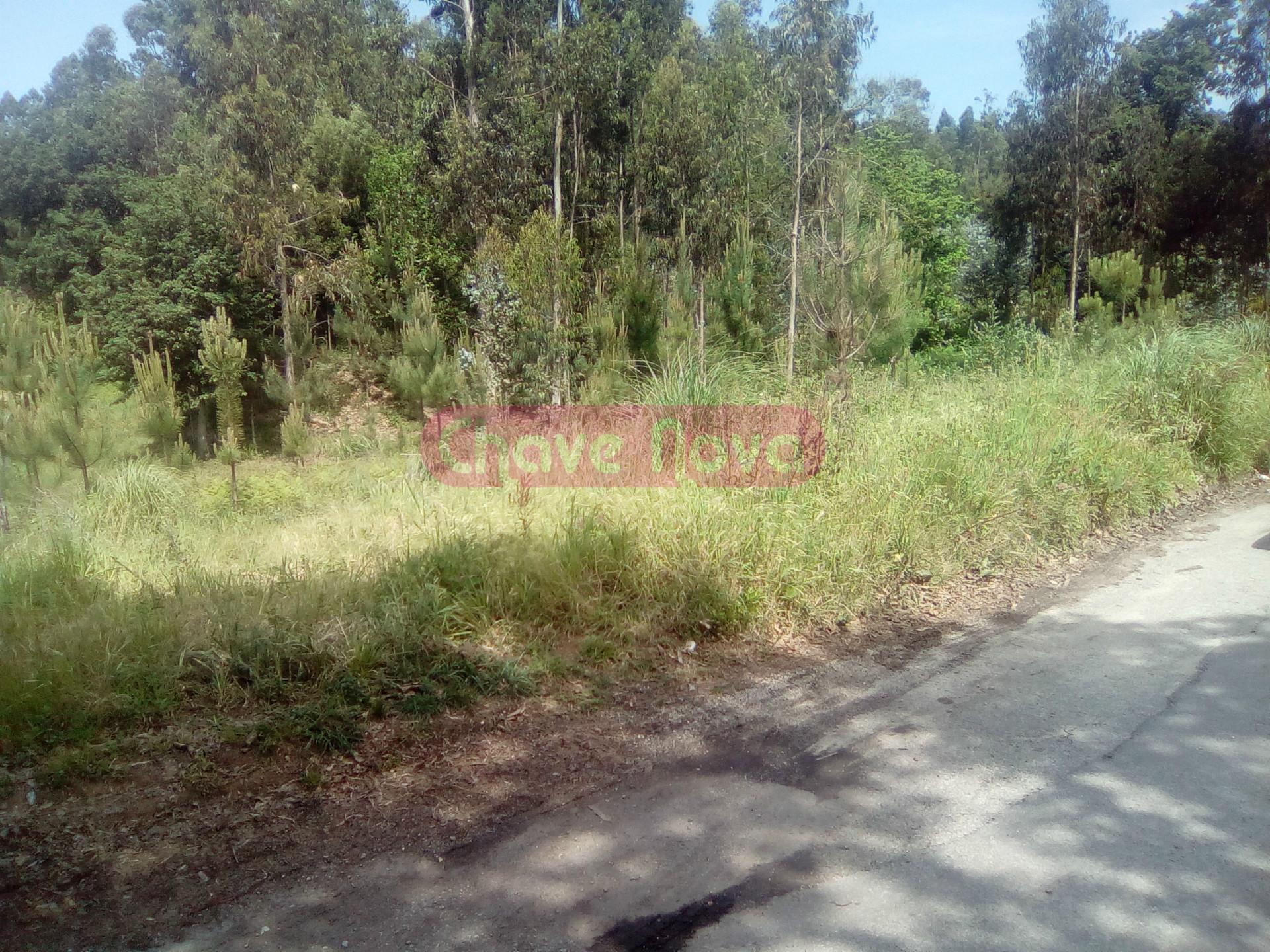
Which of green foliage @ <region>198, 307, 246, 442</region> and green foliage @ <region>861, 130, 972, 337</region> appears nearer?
green foliage @ <region>198, 307, 246, 442</region>

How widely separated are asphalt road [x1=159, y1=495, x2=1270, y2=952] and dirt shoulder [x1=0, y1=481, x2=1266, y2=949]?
0.13 meters

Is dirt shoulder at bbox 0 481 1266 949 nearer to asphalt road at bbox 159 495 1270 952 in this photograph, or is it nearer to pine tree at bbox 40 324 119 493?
asphalt road at bbox 159 495 1270 952

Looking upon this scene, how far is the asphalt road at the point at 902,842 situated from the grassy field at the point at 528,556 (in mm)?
1030

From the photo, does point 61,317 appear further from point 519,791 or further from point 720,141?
point 720,141

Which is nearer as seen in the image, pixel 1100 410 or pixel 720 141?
pixel 1100 410

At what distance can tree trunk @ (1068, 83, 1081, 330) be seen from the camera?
20.0m

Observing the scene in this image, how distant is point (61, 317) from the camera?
10.2 metres

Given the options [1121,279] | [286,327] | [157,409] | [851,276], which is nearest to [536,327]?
[851,276]

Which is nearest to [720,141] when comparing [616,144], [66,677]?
[616,144]

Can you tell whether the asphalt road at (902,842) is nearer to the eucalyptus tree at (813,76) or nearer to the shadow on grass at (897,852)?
the shadow on grass at (897,852)

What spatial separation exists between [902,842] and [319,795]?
2320 mm

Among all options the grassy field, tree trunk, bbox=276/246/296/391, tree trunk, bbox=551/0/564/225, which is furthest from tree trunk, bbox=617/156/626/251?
the grassy field


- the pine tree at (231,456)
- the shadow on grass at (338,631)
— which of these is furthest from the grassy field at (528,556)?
the pine tree at (231,456)

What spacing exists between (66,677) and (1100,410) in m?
9.01
